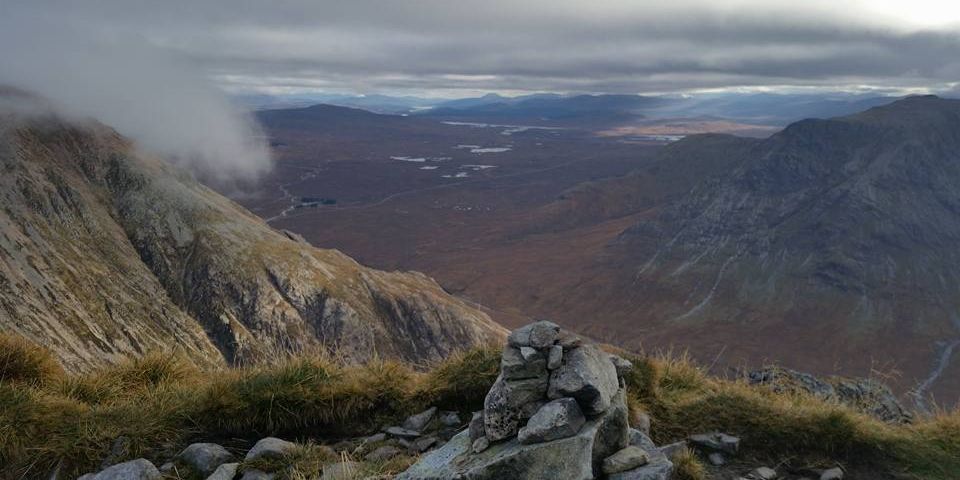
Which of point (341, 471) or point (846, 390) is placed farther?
point (846, 390)

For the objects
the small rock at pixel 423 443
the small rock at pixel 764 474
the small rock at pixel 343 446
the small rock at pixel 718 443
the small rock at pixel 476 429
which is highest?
the small rock at pixel 476 429

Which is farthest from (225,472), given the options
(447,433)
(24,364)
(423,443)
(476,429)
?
(24,364)

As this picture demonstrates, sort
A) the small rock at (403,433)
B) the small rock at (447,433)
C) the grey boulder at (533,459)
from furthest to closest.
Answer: the small rock at (403,433)
the small rock at (447,433)
the grey boulder at (533,459)

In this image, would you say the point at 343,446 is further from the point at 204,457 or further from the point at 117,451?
the point at 117,451

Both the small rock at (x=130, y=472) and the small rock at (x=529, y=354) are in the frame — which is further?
the small rock at (x=529, y=354)

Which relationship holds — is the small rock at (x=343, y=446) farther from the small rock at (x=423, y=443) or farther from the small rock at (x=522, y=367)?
the small rock at (x=522, y=367)

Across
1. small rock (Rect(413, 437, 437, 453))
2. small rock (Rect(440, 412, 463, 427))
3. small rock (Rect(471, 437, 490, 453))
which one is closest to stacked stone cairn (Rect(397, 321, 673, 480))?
small rock (Rect(471, 437, 490, 453))

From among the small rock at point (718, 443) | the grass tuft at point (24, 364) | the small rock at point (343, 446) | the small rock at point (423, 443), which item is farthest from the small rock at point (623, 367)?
the grass tuft at point (24, 364)

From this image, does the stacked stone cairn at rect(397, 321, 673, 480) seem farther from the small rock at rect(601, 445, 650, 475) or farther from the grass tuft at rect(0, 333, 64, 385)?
the grass tuft at rect(0, 333, 64, 385)
